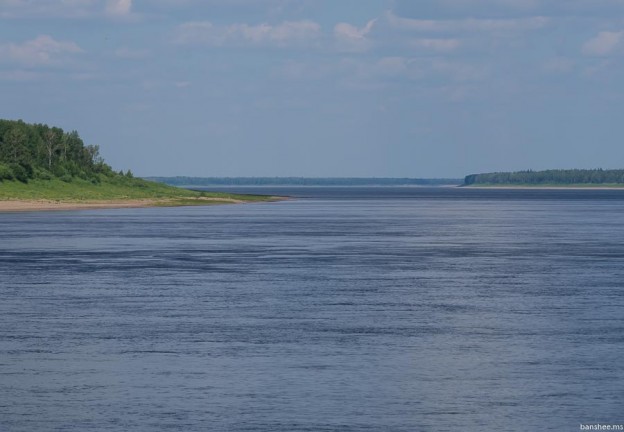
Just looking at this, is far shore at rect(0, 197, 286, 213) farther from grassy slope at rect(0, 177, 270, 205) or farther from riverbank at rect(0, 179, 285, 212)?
grassy slope at rect(0, 177, 270, 205)

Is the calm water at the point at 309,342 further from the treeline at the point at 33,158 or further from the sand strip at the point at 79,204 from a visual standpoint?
the treeline at the point at 33,158

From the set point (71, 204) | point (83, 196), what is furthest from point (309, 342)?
point (83, 196)

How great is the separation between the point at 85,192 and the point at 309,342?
146 metres

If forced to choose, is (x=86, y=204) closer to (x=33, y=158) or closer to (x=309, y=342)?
(x=33, y=158)

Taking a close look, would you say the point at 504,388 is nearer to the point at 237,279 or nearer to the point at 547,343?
the point at 547,343

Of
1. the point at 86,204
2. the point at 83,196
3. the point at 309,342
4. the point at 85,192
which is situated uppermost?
the point at 309,342

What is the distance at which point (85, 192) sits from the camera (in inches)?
6757

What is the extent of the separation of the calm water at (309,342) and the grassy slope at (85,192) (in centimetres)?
9889

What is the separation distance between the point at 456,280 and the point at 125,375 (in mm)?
23921

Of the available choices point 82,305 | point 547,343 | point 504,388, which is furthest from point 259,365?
point 82,305

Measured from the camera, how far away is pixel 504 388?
942 inches

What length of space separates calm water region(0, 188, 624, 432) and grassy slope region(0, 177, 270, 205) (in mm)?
98893

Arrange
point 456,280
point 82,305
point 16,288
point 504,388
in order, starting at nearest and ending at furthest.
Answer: point 504,388 < point 82,305 < point 16,288 < point 456,280

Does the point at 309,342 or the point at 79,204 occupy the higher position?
the point at 309,342
